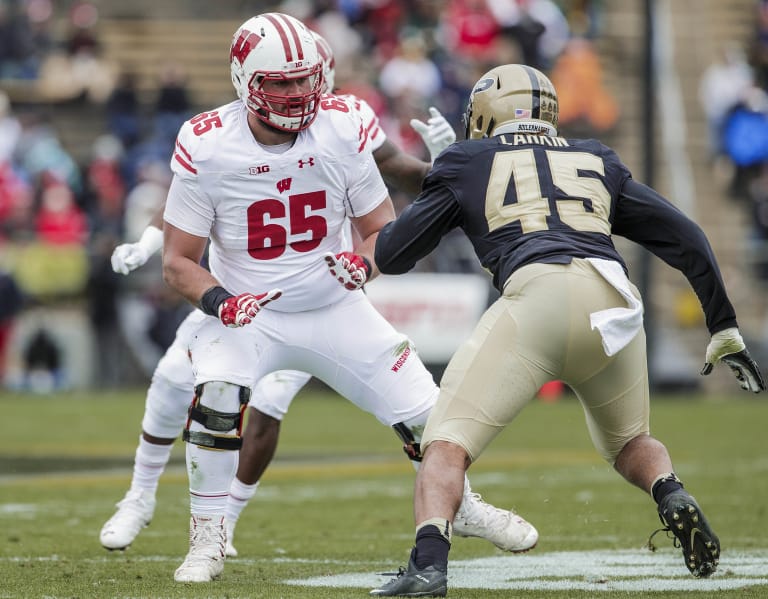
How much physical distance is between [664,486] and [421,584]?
3.00 feet

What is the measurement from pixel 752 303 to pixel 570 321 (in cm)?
1217

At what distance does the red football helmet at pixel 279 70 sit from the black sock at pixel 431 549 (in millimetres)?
1694

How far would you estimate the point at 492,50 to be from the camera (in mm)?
17641

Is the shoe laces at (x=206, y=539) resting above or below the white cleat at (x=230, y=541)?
above

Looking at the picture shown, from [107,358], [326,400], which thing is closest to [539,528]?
[326,400]

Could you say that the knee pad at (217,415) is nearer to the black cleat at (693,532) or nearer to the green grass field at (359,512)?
the green grass field at (359,512)

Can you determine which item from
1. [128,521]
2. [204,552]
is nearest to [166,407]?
[128,521]

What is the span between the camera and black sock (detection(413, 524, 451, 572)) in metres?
4.45

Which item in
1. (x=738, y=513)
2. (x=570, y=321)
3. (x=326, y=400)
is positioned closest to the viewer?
(x=570, y=321)

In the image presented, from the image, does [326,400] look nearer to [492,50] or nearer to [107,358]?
[107,358]

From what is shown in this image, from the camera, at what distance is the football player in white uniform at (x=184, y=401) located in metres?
5.89

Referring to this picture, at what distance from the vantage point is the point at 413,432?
5.51 metres

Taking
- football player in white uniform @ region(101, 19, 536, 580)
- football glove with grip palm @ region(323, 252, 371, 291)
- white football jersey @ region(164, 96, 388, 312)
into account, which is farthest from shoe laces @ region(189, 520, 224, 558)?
football glove with grip palm @ region(323, 252, 371, 291)

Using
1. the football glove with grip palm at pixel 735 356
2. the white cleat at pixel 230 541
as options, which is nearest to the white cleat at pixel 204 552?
the white cleat at pixel 230 541
